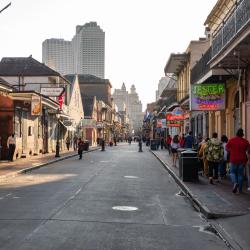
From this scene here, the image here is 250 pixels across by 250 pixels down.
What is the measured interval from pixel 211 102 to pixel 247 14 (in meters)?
8.31

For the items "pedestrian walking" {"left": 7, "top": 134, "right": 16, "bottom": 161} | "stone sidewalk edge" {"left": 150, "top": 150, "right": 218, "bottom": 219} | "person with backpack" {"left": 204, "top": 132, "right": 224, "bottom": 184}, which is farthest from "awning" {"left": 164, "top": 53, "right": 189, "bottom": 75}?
"stone sidewalk edge" {"left": 150, "top": 150, "right": 218, "bottom": 219}

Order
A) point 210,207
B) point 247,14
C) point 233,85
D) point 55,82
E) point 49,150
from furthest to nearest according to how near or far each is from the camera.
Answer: point 55,82 < point 49,150 < point 233,85 < point 247,14 < point 210,207

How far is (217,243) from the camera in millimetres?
8758

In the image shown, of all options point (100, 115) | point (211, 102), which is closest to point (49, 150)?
point (211, 102)

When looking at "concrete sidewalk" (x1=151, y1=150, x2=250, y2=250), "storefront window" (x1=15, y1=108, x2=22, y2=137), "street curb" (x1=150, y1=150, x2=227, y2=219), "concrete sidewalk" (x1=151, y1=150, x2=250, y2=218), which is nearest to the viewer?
"concrete sidewalk" (x1=151, y1=150, x2=250, y2=250)

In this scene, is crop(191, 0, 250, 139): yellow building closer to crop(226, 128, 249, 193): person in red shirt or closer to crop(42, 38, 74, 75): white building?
crop(226, 128, 249, 193): person in red shirt

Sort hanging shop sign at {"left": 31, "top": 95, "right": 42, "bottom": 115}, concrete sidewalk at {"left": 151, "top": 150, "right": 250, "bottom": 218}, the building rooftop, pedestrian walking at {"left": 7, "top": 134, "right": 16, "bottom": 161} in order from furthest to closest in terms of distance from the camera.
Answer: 1. the building rooftop
2. hanging shop sign at {"left": 31, "top": 95, "right": 42, "bottom": 115}
3. pedestrian walking at {"left": 7, "top": 134, "right": 16, "bottom": 161}
4. concrete sidewalk at {"left": 151, "top": 150, "right": 250, "bottom": 218}

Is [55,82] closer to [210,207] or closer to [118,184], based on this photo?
[118,184]

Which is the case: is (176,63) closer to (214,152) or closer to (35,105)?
(35,105)

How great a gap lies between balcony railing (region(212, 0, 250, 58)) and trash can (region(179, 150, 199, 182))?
4014mm

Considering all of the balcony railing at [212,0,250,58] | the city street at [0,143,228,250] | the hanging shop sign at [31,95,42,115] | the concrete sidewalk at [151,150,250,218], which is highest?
the balcony railing at [212,0,250,58]

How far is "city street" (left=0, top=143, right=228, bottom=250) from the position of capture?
8539 millimetres

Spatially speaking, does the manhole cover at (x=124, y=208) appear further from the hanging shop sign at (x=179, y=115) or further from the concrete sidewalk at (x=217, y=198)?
the hanging shop sign at (x=179, y=115)

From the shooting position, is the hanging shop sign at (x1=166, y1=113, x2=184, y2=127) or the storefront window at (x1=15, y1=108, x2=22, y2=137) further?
the hanging shop sign at (x1=166, y1=113, x2=184, y2=127)
